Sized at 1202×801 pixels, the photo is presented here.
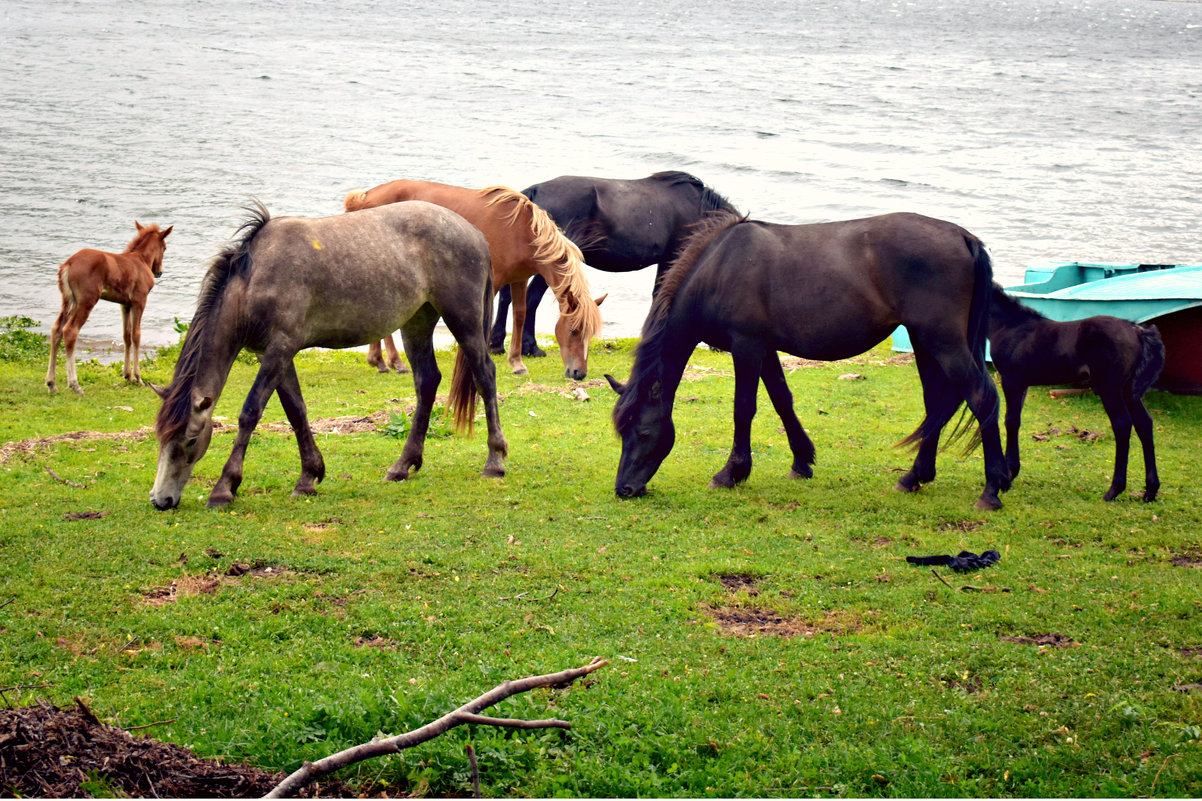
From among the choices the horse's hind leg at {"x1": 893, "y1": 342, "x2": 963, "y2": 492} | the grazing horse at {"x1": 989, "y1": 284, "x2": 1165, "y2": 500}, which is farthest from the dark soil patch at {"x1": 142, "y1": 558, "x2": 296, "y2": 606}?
the grazing horse at {"x1": 989, "y1": 284, "x2": 1165, "y2": 500}

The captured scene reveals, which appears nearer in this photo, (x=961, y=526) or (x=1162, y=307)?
(x=961, y=526)

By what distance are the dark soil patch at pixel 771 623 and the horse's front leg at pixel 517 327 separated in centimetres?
788

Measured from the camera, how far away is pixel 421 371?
28.1 feet

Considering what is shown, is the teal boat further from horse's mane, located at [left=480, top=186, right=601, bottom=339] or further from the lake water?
the lake water

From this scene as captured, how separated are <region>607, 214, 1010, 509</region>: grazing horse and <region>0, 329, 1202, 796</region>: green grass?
16.8 inches

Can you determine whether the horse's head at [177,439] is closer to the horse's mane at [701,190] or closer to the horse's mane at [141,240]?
the horse's mane at [141,240]

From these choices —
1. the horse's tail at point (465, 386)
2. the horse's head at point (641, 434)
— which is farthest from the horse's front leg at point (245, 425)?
the horse's head at point (641, 434)

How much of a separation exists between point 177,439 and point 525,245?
19.9ft

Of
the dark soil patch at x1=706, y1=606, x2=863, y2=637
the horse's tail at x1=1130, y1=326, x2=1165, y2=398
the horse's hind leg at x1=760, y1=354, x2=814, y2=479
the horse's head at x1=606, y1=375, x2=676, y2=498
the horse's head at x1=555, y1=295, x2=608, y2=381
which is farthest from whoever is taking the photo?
the horse's head at x1=555, y1=295, x2=608, y2=381

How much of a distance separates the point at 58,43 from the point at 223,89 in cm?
1554

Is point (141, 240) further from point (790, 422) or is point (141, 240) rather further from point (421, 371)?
point (790, 422)

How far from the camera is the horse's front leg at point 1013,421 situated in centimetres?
813

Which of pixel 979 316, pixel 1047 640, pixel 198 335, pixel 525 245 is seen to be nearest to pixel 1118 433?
pixel 979 316

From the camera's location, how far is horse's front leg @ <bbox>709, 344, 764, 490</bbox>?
26.4ft
